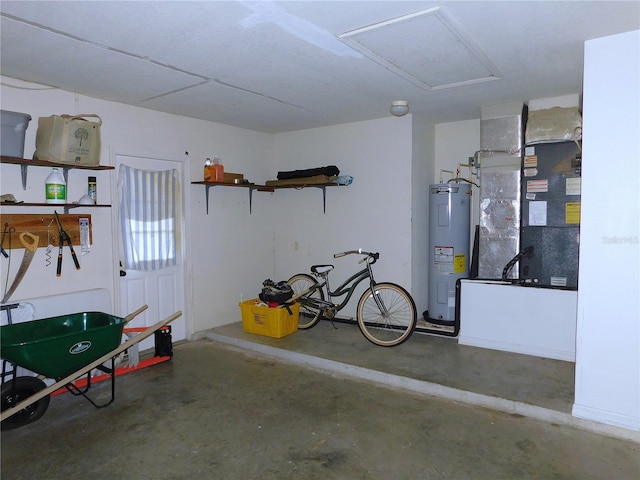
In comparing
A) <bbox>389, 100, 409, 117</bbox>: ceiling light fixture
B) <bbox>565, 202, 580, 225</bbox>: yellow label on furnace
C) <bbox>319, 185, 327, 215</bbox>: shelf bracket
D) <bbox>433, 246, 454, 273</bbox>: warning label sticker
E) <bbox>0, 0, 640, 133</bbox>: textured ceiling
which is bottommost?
<bbox>433, 246, 454, 273</bbox>: warning label sticker

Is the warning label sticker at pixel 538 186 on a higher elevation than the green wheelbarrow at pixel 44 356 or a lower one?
higher

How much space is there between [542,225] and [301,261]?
2994 millimetres

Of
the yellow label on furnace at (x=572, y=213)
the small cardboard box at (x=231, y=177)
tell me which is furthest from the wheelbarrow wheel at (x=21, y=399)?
the yellow label on furnace at (x=572, y=213)

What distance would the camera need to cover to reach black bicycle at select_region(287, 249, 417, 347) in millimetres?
4328

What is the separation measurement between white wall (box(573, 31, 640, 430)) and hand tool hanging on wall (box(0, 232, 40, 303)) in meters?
4.17

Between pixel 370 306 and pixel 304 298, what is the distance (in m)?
0.81

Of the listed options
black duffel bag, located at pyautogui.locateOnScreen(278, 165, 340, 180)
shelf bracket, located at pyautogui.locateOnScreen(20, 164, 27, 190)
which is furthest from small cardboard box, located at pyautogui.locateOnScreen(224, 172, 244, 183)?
shelf bracket, located at pyautogui.locateOnScreen(20, 164, 27, 190)

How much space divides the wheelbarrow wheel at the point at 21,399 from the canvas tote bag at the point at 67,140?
5.54ft

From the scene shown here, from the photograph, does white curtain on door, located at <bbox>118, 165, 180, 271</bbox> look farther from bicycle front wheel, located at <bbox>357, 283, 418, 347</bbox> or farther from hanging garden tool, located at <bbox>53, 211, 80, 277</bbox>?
bicycle front wheel, located at <bbox>357, 283, 418, 347</bbox>

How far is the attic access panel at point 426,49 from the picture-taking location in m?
2.52

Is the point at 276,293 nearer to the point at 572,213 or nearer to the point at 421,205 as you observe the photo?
the point at 421,205

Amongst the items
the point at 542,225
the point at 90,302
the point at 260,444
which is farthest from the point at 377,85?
the point at 90,302

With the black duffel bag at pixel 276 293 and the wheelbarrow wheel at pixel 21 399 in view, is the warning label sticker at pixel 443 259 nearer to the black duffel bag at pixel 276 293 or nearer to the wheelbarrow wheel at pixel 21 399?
the black duffel bag at pixel 276 293

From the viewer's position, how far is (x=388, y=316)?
4.45m
